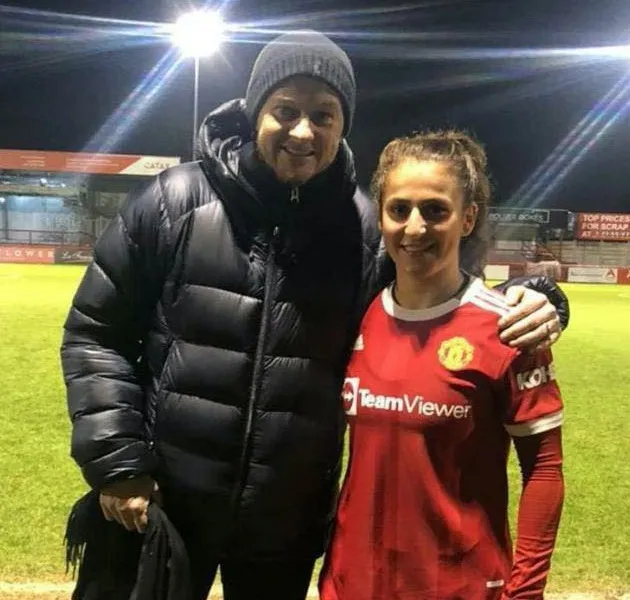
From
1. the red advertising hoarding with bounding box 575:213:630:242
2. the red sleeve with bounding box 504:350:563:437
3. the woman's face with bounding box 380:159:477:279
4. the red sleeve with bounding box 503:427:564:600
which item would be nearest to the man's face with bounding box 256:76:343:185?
the woman's face with bounding box 380:159:477:279

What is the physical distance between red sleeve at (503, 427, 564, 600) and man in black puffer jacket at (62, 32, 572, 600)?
0.60m

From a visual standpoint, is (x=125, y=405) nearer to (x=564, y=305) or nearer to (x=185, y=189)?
(x=185, y=189)

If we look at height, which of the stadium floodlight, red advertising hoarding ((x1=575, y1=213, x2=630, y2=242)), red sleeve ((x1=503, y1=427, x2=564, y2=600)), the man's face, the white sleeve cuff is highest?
the stadium floodlight

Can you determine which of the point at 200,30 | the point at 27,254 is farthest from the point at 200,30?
the point at 27,254

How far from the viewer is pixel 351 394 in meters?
2.00

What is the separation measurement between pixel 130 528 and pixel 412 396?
897mm

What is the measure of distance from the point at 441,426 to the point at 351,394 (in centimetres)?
27

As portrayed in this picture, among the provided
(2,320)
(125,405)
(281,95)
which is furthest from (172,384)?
(2,320)

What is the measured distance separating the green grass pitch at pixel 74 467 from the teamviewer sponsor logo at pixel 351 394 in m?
2.41

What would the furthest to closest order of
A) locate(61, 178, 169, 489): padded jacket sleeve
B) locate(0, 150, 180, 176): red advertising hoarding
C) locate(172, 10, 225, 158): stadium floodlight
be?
locate(0, 150, 180, 176): red advertising hoarding → locate(172, 10, 225, 158): stadium floodlight → locate(61, 178, 169, 489): padded jacket sleeve

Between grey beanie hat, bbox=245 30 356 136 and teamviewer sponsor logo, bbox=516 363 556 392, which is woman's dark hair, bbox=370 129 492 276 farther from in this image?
teamviewer sponsor logo, bbox=516 363 556 392

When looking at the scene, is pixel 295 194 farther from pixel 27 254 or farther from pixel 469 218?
pixel 27 254

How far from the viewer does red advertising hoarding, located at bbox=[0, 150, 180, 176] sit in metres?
40.0

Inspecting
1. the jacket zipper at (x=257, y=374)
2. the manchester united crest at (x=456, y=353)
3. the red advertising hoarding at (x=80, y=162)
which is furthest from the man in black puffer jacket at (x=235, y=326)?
the red advertising hoarding at (x=80, y=162)
